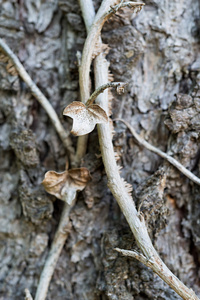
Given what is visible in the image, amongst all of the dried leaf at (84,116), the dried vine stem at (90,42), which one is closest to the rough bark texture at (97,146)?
the dried vine stem at (90,42)

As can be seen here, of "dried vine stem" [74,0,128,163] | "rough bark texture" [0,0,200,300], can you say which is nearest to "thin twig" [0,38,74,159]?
"rough bark texture" [0,0,200,300]

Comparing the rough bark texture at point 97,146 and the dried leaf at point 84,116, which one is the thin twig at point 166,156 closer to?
the rough bark texture at point 97,146

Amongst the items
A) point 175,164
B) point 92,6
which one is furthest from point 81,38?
point 175,164

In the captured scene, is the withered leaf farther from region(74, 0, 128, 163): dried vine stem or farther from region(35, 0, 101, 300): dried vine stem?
region(74, 0, 128, 163): dried vine stem

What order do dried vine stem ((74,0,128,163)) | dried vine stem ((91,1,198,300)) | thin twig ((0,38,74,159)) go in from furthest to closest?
thin twig ((0,38,74,159)) < dried vine stem ((74,0,128,163)) < dried vine stem ((91,1,198,300))

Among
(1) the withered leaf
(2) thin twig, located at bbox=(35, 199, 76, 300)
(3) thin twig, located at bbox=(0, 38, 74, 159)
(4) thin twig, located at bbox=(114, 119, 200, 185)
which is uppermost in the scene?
(3) thin twig, located at bbox=(0, 38, 74, 159)

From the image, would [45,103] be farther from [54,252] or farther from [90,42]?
[54,252]
